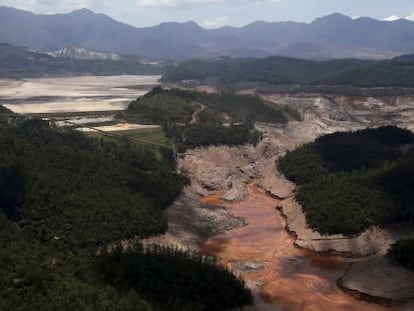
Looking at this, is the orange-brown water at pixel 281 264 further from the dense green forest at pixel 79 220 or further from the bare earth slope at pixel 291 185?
the dense green forest at pixel 79 220

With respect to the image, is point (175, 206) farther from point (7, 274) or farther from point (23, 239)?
point (7, 274)

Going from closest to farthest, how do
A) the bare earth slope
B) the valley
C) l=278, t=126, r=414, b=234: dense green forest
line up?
the valley < the bare earth slope < l=278, t=126, r=414, b=234: dense green forest

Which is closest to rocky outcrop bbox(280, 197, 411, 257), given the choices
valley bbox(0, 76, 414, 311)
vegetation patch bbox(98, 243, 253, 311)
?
valley bbox(0, 76, 414, 311)

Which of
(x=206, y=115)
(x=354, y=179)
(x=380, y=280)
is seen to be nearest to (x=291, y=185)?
(x=354, y=179)

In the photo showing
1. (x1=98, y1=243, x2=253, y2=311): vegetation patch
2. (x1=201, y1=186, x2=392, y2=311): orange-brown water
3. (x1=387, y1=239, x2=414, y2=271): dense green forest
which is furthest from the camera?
(x1=387, y1=239, x2=414, y2=271): dense green forest

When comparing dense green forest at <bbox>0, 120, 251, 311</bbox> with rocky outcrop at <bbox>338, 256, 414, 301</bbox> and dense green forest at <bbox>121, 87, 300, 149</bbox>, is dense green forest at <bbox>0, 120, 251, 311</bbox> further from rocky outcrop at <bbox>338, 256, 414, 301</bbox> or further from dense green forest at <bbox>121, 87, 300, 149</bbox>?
dense green forest at <bbox>121, 87, 300, 149</bbox>

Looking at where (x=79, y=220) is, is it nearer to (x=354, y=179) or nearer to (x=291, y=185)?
(x=354, y=179)

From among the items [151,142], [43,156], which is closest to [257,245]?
[43,156]
